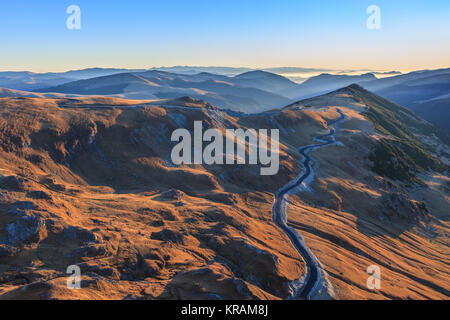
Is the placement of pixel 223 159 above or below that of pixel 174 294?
above

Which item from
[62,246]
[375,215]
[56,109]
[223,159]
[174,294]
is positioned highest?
[56,109]

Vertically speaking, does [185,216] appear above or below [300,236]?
above

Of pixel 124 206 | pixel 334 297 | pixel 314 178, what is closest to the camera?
pixel 334 297

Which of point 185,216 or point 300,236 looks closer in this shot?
point 185,216

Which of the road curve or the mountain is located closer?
the mountain

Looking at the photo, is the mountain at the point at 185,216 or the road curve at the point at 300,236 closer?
the mountain at the point at 185,216
